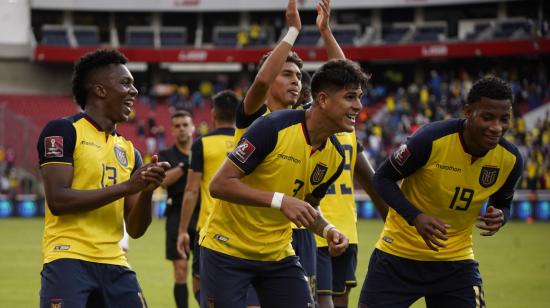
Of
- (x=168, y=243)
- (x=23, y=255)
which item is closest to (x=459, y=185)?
(x=168, y=243)

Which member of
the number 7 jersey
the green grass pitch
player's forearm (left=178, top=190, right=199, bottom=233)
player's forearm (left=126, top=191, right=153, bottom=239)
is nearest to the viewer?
player's forearm (left=126, top=191, right=153, bottom=239)

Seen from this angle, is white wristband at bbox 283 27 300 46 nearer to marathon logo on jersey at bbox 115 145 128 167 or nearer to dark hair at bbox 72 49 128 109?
dark hair at bbox 72 49 128 109

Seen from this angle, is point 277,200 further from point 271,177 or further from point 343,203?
point 343,203

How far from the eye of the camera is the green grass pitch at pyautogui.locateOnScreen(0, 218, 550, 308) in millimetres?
13160

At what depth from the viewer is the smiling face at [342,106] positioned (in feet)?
20.1

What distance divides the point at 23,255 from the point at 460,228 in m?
14.5

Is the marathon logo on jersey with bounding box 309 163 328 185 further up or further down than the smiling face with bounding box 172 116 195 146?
further up

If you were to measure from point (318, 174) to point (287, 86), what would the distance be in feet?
4.31

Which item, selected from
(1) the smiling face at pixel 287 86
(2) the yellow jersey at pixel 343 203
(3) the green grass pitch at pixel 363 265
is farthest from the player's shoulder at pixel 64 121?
(3) the green grass pitch at pixel 363 265

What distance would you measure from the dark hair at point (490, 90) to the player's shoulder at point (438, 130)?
0.23 metres

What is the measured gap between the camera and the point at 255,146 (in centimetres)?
595

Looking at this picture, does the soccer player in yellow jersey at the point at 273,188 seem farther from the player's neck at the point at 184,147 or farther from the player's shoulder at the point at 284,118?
the player's neck at the point at 184,147

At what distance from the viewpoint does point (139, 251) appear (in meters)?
20.6

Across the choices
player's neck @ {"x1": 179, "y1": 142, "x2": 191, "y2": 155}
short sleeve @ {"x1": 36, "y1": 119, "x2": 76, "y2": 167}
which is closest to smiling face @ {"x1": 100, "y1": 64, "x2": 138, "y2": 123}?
short sleeve @ {"x1": 36, "y1": 119, "x2": 76, "y2": 167}
